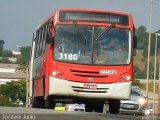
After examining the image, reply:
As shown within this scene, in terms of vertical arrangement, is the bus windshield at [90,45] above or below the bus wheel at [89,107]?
above

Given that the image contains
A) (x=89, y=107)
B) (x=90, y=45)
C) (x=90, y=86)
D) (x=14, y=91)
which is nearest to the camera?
(x=90, y=45)

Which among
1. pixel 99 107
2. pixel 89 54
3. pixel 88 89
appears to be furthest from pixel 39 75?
pixel 89 54

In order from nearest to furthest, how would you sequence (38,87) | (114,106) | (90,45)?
(90,45) → (114,106) → (38,87)

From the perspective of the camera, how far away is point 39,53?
28031 millimetres

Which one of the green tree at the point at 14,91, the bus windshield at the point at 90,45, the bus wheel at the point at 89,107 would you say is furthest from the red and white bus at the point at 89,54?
the green tree at the point at 14,91

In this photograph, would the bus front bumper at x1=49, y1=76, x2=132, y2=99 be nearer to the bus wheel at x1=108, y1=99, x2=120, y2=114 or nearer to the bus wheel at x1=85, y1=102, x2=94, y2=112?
the bus wheel at x1=108, y1=99, x2=120, y2=114

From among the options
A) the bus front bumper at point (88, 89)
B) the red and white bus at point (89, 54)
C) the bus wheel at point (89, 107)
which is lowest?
the bus wheel at point (89, 107)

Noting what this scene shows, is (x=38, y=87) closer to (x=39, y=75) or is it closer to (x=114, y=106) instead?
(x=39, y=75)

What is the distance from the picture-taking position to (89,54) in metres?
23.7

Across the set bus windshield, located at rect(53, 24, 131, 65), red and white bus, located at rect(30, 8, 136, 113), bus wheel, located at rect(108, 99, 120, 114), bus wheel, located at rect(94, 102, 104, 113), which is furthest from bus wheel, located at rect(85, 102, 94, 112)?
bus windshield, located at rect(53, 24, 131, 65)

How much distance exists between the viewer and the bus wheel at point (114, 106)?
82.7 ft

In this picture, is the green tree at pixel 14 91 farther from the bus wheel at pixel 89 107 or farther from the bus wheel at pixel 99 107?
the bus wheel at pixel 99 107

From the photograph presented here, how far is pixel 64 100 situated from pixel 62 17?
328cm

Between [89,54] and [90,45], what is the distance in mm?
296
